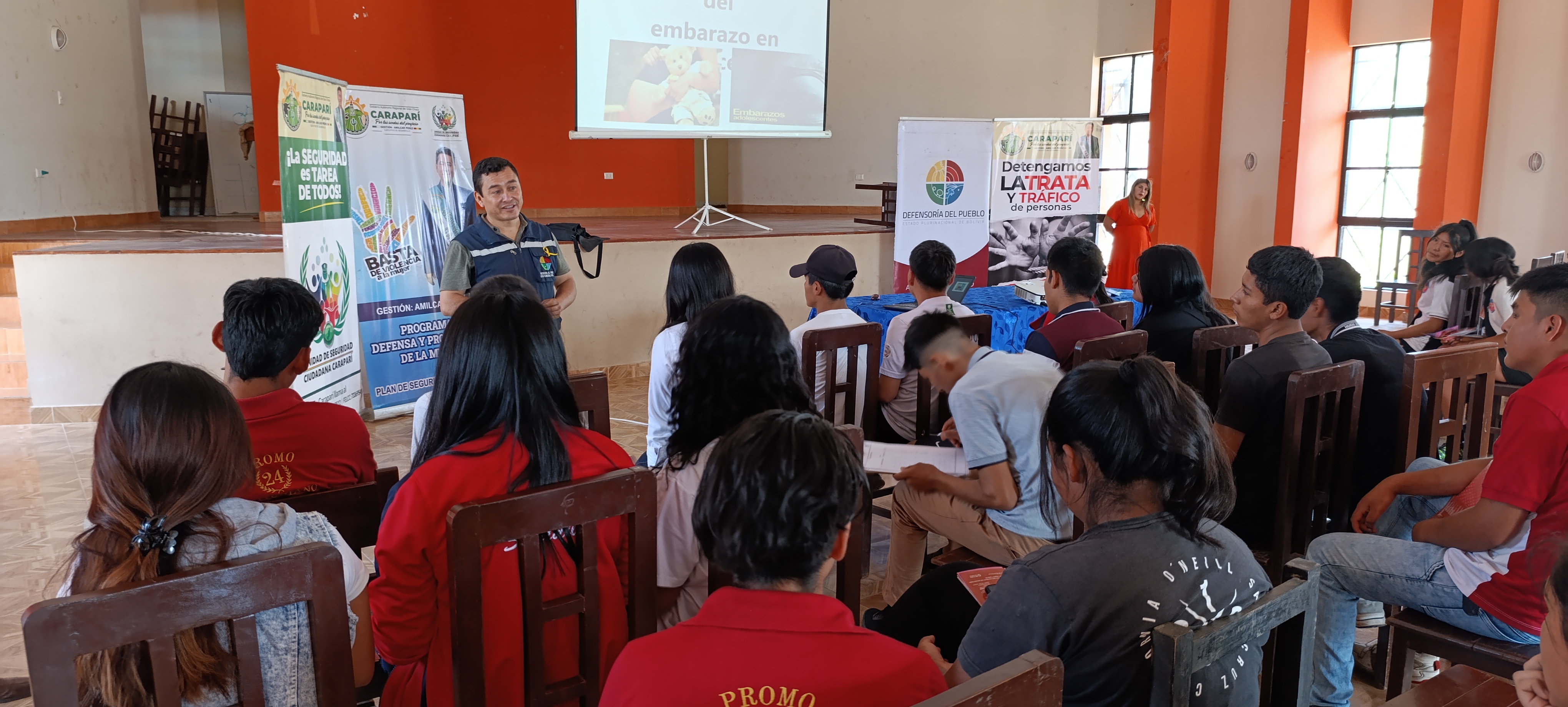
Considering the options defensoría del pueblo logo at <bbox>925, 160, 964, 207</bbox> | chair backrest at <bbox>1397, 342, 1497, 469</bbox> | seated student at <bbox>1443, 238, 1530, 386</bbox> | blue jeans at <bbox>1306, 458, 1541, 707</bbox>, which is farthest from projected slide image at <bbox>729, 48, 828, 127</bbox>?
blue jeans at <bbox>1306, 458, 1541, 707</bbox>

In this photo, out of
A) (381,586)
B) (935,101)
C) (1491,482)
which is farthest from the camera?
(935,101)

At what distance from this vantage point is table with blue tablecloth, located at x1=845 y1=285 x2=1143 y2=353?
415 cm

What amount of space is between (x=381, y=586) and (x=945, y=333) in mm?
1429

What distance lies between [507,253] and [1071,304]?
82.8 inches

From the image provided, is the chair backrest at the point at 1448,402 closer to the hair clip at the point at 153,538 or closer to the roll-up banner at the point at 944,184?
the hair clip at the point at 153,538

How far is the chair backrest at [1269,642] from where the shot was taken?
931 millimetres

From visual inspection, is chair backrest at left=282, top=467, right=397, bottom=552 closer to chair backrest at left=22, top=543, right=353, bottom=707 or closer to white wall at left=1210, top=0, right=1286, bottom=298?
chair backrest at left=22, top=543, right=353, bottom=707

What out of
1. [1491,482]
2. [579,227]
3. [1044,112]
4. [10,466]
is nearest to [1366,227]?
[1044,112]

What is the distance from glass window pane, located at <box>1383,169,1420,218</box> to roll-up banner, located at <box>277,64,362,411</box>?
843 centimetres

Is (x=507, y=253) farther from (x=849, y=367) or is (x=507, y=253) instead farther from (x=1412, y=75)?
(x=1412, y=75)

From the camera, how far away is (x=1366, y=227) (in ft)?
28.1

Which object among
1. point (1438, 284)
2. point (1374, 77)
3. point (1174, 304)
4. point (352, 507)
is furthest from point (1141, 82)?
point (352, 507)

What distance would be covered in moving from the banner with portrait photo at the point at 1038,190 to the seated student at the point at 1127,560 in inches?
225

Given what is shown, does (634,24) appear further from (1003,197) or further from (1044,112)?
(1044,112)
